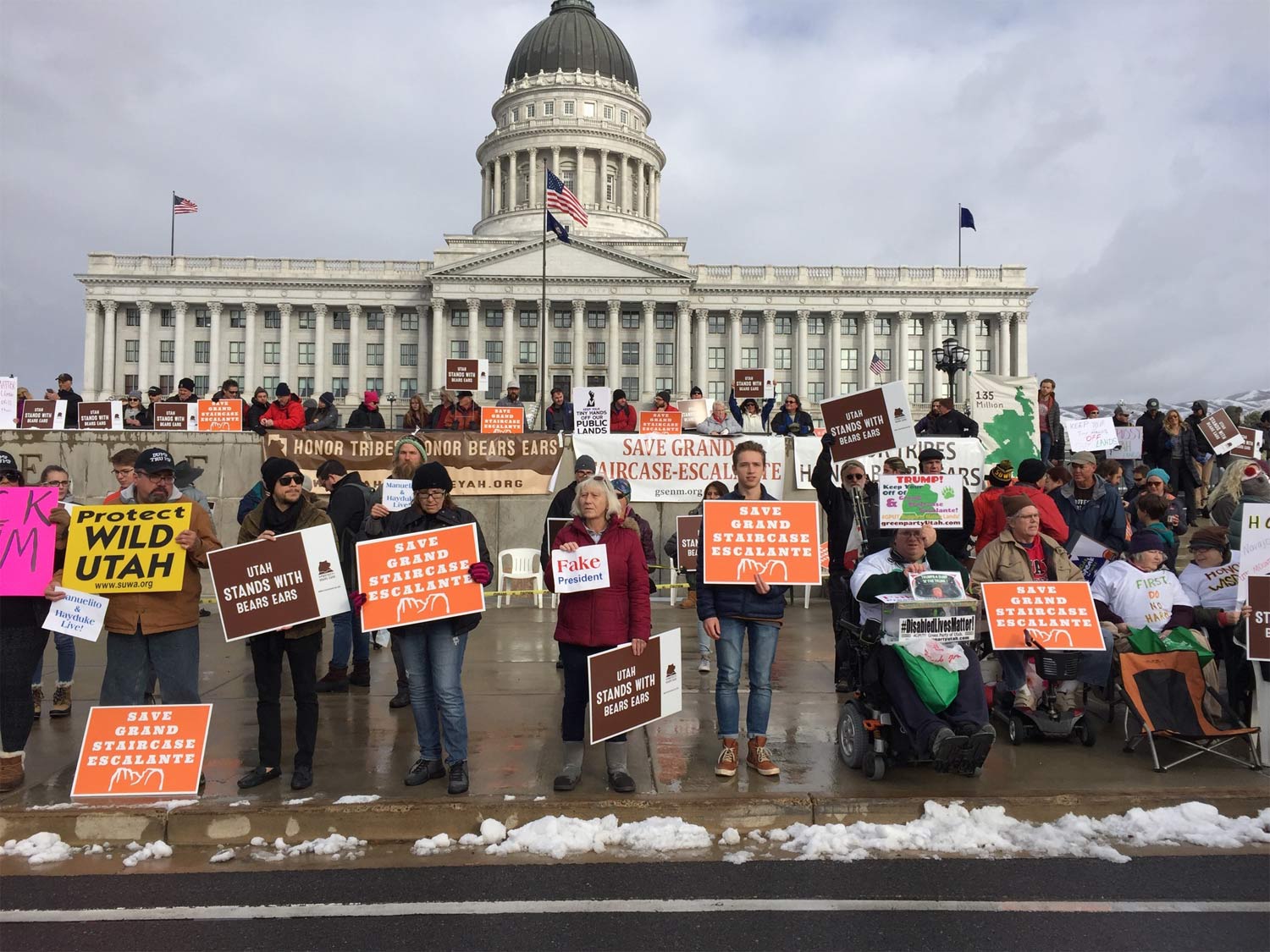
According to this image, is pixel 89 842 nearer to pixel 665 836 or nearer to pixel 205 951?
pixel 205 951

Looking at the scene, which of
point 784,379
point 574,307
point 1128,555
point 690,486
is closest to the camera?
point 1128,555

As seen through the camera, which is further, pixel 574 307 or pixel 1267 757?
pixel 574 307

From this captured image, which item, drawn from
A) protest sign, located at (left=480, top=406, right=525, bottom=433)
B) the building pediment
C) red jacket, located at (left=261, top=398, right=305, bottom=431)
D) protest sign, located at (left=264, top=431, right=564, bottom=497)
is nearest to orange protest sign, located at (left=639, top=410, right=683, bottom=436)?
protest sign, located at (left=264, top=431, right=564, bottom=497)

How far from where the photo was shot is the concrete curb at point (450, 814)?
16.7ft

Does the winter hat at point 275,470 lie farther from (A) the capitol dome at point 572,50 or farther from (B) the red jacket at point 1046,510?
(A) the capitol dome at point 572,50

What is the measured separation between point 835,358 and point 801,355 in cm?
307

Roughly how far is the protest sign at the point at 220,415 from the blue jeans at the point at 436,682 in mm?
10417

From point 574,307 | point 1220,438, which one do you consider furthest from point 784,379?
point 1220,438

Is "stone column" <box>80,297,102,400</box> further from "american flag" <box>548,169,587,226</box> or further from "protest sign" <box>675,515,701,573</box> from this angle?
"protest sign" <box>675,515,701,573</box>

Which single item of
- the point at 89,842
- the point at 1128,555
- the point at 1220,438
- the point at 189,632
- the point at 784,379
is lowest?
the point at 89,842

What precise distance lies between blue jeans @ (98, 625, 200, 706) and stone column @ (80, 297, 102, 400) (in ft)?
276

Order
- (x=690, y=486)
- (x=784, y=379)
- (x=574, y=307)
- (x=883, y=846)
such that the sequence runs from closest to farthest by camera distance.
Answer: (x=883, y=846)
(x=690, y=486)
(x=574, y=307)
(x=784, y=379)

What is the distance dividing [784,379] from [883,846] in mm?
77870

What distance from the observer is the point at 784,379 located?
266 feet
